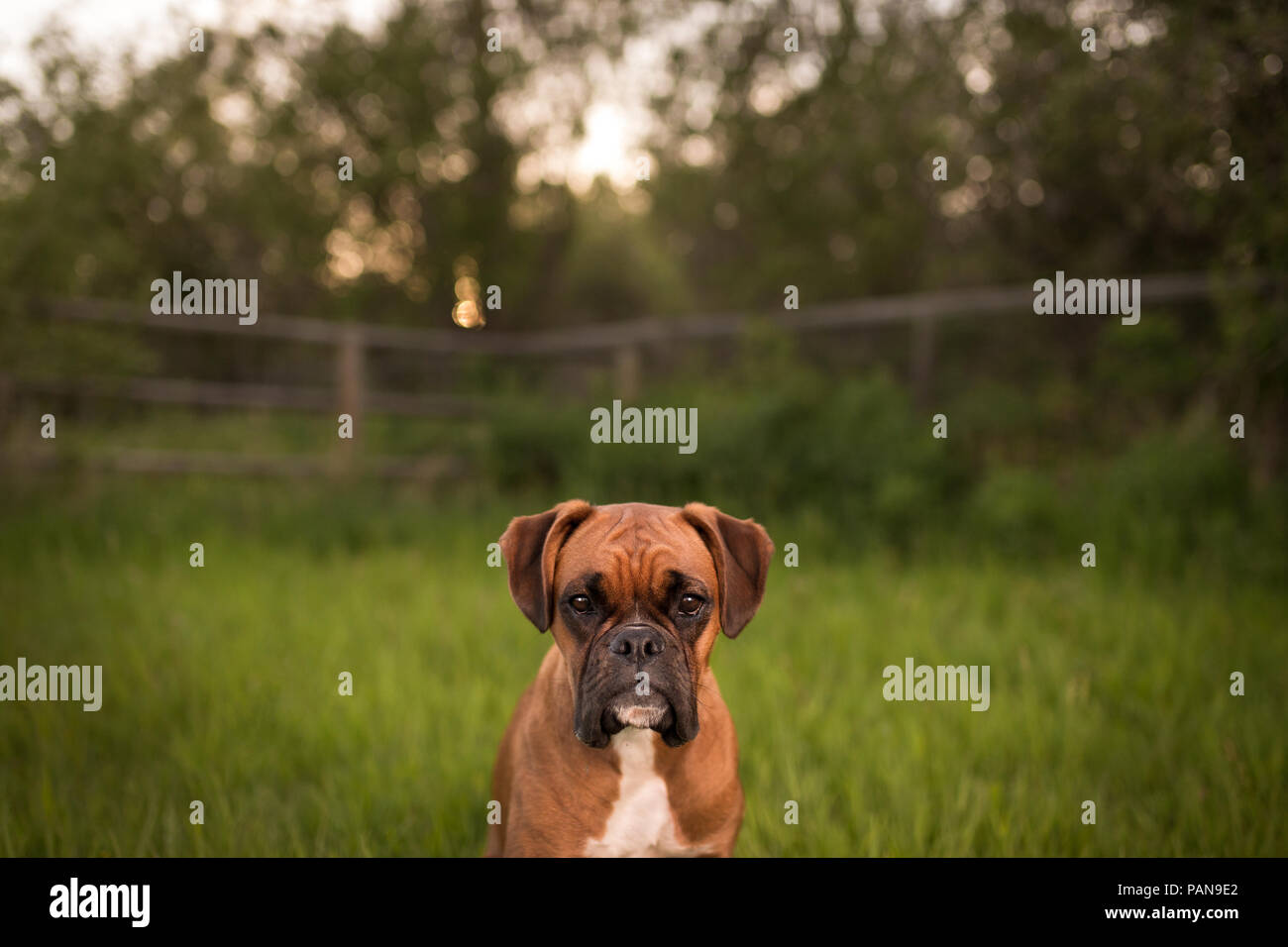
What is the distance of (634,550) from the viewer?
237cm

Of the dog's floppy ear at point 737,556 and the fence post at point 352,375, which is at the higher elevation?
the fence post at point 352,375

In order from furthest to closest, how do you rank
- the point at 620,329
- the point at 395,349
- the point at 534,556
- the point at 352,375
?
the point at 395,349 < the point at 620,329 < the point at 352,375 < the point at 534,556

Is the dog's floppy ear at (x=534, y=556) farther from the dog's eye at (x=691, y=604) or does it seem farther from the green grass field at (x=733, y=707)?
the green grass field at (x=733, y=707)

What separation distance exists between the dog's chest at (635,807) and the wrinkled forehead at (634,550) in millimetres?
497

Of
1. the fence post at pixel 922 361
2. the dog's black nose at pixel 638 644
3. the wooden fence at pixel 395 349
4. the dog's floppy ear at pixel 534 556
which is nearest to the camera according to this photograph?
the dog's black nose at pixel 638 644

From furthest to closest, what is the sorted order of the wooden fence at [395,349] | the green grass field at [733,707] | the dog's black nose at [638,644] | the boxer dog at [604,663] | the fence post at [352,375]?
the fence post at [352,375] < the wooden fence at [395,349] < the green grass field at [733,707] < the boxer dog at [604,663] < the dog's black nose at [638,644]

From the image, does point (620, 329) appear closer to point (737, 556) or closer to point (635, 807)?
point (737, 556)

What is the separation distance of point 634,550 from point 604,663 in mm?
325

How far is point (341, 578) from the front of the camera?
6.28 m

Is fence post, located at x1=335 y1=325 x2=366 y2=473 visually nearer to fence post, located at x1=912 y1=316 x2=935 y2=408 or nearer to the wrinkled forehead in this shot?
fence post, located at x1=912 y1=316 x2=935 y2=408

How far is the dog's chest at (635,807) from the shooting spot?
2.49m

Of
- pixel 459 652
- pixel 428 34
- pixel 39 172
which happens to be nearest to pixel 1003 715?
pixel 459 652

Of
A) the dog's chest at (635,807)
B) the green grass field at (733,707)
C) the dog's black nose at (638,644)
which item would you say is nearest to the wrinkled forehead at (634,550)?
the dog's black nose at (638,644)

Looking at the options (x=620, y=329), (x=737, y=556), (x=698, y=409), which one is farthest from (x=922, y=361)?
(x=737, y=556)
